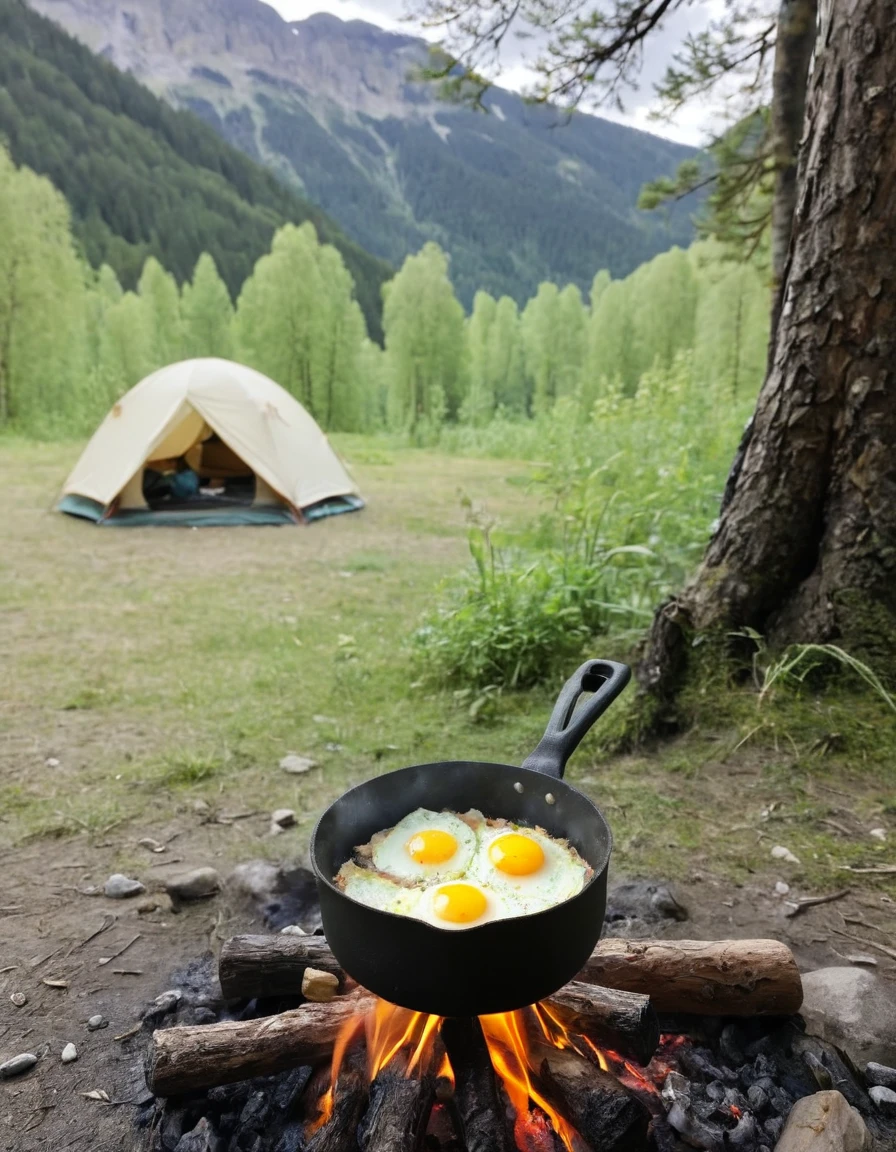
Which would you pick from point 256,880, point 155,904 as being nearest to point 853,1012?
point 256,880

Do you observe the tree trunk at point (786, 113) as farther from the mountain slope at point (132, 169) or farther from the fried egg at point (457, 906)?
the mountain slope at point (132, 169)

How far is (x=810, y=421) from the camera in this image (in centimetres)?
265

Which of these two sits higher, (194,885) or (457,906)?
(457,906)

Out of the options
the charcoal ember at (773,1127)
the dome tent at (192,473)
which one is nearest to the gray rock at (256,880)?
the charcoal ember at (773,1127)

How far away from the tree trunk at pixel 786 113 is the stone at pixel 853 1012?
3770 mm

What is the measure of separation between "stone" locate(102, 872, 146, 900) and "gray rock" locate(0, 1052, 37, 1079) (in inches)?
26.4

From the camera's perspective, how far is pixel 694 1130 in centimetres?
131

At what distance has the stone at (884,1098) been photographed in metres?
1.39

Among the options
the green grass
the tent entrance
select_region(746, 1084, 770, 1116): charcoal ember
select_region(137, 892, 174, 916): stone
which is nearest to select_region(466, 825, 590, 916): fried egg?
select_region(746, 1084, 770, 1116): charcoal ember

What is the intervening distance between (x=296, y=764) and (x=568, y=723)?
183cm

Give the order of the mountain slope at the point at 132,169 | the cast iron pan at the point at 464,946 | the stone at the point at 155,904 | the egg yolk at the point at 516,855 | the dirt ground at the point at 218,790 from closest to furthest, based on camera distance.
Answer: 1. the cast iron pan at the point at 464,946
2. the egg yolk at the point at 516,855
3. the dirt ground at the point at 218,790
4. the stone at the point at 155,904
5. the mountain slope at the point at 132,169

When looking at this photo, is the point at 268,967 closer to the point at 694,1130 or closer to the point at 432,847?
the point at 432,847

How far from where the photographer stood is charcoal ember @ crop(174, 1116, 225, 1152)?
1.31m

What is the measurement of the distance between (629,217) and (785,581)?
136m
